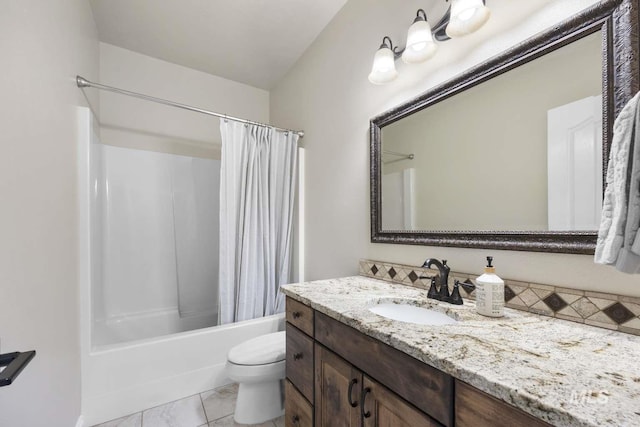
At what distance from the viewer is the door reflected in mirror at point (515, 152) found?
820 millimetres

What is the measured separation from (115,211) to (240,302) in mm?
1384

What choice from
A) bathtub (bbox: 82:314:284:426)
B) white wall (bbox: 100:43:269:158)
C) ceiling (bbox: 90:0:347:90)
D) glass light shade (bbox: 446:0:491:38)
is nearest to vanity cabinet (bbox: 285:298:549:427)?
bathtub (bbox: 82:314:284:426)

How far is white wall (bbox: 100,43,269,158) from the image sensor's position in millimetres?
2293

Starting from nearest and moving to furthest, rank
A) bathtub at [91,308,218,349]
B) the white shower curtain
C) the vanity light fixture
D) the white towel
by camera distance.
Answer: the white towel, the vanity light fixture, the white shower curtain, bathtub at [91,308,218,349]

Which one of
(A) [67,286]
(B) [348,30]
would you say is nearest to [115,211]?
(A) [67,286]

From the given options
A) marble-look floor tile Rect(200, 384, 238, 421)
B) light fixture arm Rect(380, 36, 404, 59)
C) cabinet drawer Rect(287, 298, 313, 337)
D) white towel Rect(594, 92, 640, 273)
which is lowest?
marble-look floor tile Rect(200, 384, 238, 421)

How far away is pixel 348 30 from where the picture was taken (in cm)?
180

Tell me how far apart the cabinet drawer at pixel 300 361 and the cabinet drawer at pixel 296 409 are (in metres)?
0.03

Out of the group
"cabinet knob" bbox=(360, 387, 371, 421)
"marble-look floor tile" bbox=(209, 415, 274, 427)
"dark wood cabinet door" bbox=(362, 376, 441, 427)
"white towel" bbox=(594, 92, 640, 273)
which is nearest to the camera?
"white towel" bbox=(594, 92, 640, 273)

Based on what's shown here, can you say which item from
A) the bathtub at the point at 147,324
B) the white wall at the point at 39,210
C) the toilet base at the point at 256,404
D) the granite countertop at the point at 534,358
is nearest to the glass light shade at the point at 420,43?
the granite countertop at the point at 534,358

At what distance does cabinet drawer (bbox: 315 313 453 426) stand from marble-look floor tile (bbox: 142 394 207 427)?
116cm

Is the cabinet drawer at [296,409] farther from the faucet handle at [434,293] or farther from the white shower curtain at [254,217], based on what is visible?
the white shower curtain at [254,217]

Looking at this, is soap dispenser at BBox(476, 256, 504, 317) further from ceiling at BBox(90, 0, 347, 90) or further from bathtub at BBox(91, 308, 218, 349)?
bathtub at BBox(91, 308, 218, 349)

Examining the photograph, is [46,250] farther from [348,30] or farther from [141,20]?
[348,30]
